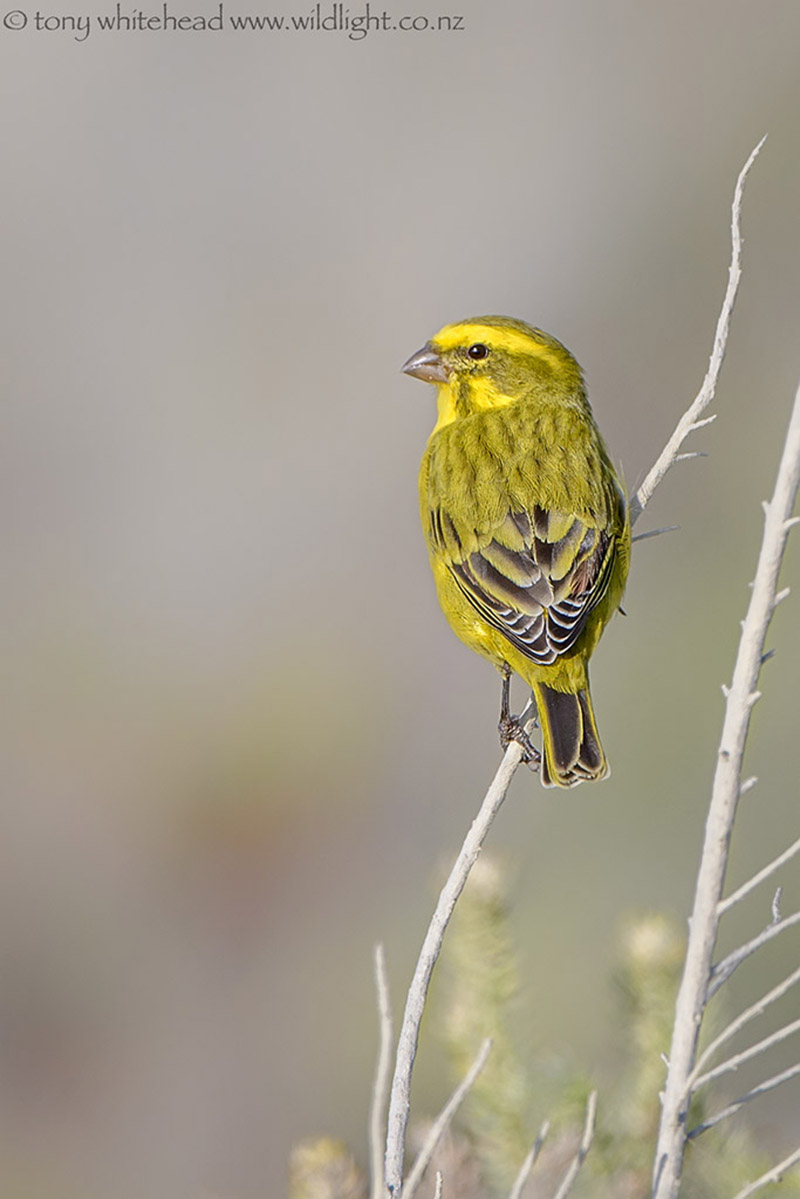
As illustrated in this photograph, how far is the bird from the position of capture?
391cm

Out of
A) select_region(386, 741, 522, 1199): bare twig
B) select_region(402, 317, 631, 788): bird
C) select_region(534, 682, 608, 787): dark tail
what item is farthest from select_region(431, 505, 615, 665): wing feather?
select_region(386, 741, 522, 1199): bare twig

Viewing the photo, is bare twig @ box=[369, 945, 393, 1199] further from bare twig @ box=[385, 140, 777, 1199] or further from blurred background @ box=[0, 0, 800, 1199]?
blurred background @ box=[0, 0, 800, 1199]

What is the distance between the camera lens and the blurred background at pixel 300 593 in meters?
7.16

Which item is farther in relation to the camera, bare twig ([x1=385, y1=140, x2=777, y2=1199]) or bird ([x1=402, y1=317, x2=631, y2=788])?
bird ([x1=402, y1=317, x2=631, y2=788])

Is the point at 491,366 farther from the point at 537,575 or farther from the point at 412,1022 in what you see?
the point at 412,1022

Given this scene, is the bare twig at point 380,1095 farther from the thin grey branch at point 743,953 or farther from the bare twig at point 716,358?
the bare twig at point 716,358

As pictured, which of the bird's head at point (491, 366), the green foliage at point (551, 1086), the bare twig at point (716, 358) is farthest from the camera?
the bird's head at point (491, 366)

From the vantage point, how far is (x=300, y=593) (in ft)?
30.0

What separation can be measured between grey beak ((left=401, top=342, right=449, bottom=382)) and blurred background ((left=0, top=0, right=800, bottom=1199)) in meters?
2.33

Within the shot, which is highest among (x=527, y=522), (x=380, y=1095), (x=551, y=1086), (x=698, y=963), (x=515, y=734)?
(x=527, y=522)

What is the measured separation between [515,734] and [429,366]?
1273 mm

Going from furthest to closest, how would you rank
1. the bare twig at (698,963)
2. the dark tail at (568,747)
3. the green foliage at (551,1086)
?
1. the dark tail at (568,747)
2. the green foliage at (551,1086)
3. the bare twig at (698,963)

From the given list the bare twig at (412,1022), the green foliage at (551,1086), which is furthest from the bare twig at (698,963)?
the green foliage at (551,1086)

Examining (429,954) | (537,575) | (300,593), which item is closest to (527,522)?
(537,575)
